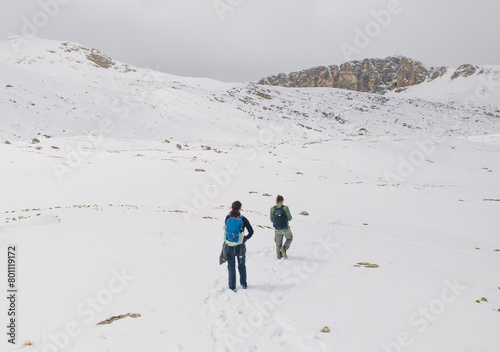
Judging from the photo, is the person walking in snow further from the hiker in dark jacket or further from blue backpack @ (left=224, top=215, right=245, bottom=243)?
blue backpack @ (left=224, top=215, right=245, bottom=243)

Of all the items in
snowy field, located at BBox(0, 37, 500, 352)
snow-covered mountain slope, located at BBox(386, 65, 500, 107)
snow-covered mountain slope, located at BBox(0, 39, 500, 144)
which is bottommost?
snowy field, located at BBox(0, 37, 500, 352)

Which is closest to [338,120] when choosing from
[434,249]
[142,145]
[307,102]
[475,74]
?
[307,102]

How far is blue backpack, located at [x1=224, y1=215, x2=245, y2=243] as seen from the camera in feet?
29.8

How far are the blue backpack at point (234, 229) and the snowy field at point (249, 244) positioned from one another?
1.81m

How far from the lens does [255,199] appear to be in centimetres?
2698

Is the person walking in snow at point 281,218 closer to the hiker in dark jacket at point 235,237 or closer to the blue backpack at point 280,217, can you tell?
the blue backpack at point 280,217

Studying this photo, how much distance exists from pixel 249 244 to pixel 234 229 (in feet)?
18.2

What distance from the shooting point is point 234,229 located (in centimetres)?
909

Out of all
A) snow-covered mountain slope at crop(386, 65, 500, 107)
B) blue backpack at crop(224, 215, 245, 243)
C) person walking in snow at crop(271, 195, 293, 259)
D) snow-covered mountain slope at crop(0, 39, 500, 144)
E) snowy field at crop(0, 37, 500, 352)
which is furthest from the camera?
snow-covered mountain slope at crop(386, 65, 500, 107)

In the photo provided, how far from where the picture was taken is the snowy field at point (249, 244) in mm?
7055

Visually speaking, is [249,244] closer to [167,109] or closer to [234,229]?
[234,229]

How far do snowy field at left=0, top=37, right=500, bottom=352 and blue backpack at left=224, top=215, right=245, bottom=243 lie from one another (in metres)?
1.81

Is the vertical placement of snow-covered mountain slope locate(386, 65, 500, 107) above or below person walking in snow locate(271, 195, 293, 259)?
above

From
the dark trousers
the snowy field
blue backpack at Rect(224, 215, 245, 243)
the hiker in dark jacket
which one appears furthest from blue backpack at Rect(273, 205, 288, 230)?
blue backpack at Rect(224, 215, 245, 243)
